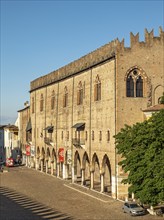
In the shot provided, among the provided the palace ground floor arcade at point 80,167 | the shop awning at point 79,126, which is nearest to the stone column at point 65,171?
the palace ground floor arcade at point 80,167

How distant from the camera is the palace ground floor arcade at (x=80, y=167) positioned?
4484 centimetres

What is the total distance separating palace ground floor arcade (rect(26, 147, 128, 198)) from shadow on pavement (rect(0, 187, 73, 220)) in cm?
856

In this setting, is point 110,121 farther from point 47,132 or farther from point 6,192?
point 47,132

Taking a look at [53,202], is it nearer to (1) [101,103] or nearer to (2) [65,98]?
(1) [101,103]

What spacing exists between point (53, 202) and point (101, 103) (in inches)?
494

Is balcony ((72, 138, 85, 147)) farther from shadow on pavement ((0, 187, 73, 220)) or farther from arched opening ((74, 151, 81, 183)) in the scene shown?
shadow on pavement ((0, 187, 73, 220))

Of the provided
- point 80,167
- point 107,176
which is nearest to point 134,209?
point 107,176

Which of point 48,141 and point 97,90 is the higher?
point 97,90

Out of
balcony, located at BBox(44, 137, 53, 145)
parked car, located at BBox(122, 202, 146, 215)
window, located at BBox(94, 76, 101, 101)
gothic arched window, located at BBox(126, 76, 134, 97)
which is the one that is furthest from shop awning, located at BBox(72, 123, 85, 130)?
parked car, located at BBox(122, 202, 146, 215)

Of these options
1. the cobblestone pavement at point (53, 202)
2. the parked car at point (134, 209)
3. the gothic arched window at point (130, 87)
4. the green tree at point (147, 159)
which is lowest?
the cobblestone pavement at point (53, 202)

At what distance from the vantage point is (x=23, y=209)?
35.6 meters

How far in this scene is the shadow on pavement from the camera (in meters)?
32.5

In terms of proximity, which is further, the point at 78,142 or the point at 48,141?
the point at 48,141

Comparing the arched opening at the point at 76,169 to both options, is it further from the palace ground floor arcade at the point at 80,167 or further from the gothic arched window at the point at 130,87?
the gothic arched window at the point at 130,87
